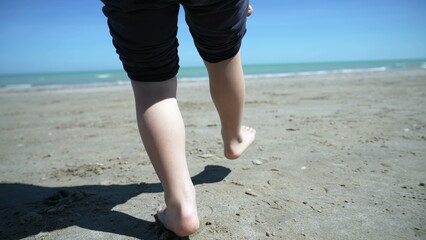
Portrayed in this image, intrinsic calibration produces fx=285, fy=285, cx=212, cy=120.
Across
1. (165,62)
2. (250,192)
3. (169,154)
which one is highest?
(165,62)

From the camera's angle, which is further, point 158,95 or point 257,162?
point 257,162

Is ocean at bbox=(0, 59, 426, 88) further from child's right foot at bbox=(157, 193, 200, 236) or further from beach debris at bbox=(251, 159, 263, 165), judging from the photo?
child's right foot at bbox=(157, 193, 200, 236)

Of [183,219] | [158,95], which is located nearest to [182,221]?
[183,219]

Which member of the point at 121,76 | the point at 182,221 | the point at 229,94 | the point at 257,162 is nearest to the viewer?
the point at 182,221

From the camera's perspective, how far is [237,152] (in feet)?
5.29

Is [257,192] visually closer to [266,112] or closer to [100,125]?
[266,112]

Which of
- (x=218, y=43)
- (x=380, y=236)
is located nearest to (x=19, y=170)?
(x=218, y=43)

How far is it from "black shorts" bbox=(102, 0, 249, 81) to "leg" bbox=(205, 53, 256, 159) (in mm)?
134

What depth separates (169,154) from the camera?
1052 millimetres

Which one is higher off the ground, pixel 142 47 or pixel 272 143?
pixel 142 47

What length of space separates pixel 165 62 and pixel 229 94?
39cm

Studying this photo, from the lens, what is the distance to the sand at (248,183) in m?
1.20

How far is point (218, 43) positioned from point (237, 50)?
139 mm

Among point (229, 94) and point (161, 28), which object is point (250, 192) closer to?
point (229, 94)
